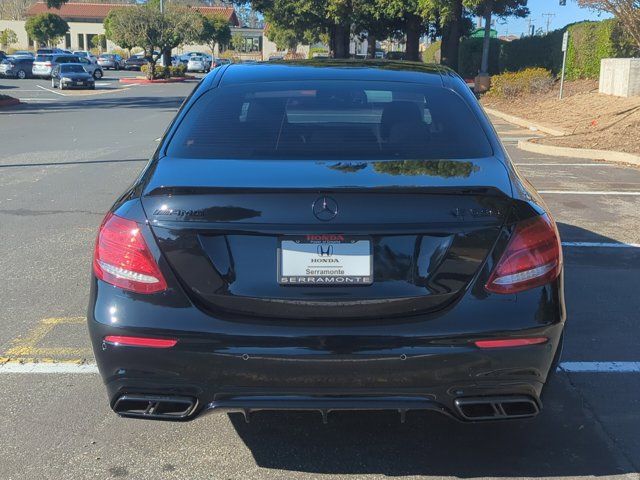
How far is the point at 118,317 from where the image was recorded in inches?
108

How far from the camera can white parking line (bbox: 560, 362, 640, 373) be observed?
13.4 ft

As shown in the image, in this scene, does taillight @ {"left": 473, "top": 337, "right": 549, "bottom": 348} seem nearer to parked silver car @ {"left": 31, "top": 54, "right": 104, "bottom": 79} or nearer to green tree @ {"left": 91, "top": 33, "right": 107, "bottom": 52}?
parked silver car @ {"left": 31, "top": 54, "right": 104, "bottom": 79}

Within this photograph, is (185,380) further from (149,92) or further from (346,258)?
(149,92)

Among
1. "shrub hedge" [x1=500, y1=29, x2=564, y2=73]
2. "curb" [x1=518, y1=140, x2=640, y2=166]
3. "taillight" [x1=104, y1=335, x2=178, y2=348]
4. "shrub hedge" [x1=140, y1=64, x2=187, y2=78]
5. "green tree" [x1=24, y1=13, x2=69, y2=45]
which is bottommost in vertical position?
"curb" [x1=518, y1=140, x2=640, y2=166]

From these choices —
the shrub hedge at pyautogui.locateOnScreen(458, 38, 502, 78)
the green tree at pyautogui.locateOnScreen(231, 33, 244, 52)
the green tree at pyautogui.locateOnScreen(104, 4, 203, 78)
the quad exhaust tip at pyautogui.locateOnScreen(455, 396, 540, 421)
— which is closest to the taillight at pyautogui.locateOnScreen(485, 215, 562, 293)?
the quad exhaust tip at pyautogui.locateOnScreen(455, 396, 540, 421)

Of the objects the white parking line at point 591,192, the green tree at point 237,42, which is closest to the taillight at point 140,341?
the white parking line at point 591,192

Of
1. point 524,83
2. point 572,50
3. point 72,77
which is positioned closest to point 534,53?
point 572,50

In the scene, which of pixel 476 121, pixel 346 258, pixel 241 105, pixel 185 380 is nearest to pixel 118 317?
pixel 185 380

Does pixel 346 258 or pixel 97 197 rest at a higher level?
pixel 346 258

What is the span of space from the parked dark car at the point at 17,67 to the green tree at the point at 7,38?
48050mm

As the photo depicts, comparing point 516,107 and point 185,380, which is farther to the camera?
point 516,107

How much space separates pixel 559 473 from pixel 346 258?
1.43 metres

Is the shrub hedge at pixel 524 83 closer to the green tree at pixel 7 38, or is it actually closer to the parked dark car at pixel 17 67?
the parked dark car at pixel 17 67

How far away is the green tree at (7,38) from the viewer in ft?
299
